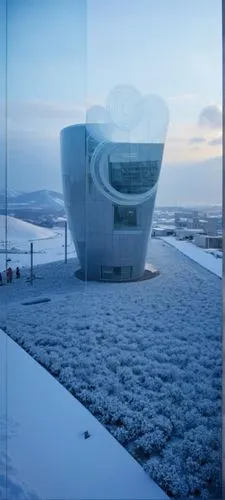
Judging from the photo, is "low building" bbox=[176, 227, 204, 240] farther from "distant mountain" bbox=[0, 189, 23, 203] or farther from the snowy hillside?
"distant mountain" bbox=[0, 189, 23, 203]

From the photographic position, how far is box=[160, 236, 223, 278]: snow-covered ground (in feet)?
5.87

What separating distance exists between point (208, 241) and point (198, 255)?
109mm

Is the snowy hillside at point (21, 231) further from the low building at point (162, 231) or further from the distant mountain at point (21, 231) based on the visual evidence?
the low building at point (162, 231)

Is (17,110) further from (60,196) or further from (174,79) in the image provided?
(174,79)

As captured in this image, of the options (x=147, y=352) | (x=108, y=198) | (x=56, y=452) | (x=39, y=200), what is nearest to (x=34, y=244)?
(x=39, y=200)

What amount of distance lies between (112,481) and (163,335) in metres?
0.66

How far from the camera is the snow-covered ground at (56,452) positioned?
50.7 inches

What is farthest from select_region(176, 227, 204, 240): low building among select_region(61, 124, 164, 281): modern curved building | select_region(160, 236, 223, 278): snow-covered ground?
select_region(61, 124, 164, 281): modern curved building

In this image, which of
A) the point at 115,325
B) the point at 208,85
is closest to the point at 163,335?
the point at 115,325

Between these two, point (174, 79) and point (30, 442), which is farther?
point (174, 79)

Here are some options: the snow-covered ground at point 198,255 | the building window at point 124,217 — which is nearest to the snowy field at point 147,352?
the snow-covered ground at point 198,255

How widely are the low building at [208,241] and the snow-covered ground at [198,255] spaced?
3cm

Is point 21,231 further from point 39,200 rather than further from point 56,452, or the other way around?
point 56,452

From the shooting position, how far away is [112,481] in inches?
51.8
